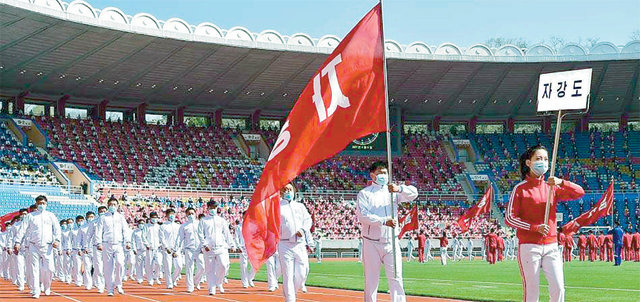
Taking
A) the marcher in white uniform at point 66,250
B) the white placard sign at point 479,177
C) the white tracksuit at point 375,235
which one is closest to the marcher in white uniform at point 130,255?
the marcher in white uniform at point 66,250

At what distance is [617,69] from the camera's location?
166 ft

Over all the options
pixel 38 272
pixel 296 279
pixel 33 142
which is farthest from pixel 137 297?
pixel 33 142

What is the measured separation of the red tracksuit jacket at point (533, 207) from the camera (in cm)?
848

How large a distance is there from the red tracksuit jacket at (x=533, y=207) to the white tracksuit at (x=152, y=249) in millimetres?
14505

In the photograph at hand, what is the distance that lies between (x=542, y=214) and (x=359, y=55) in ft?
7.52

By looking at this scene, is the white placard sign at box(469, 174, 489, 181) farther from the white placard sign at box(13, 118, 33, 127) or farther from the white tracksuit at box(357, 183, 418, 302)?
the white tracksuit at box(357, 183, 418, 302)

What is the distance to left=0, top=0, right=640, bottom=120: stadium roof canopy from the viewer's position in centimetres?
3916

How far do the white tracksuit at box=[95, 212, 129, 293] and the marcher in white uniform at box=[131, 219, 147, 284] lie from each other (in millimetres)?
3527

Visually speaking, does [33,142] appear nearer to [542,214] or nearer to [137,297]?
[137,297]

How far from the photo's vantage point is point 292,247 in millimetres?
12773

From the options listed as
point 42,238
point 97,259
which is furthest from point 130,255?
point 42,238

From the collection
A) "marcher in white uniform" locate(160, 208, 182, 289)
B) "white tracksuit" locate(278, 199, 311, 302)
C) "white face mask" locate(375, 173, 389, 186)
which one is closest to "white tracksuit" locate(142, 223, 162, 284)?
"marcher in white uniform" locate(160, 208, 182, 289)

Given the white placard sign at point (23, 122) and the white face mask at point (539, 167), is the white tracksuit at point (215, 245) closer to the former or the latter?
the white face mask at point (539, 167)

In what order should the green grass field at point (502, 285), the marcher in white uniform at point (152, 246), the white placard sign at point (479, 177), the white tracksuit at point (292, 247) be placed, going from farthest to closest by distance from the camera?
the white placard sign at point (479, 177)
the marcher in white uniform at point (152, 246)
the green grass field at point (502, 285)
the white tracksuit at point (292, 247)
